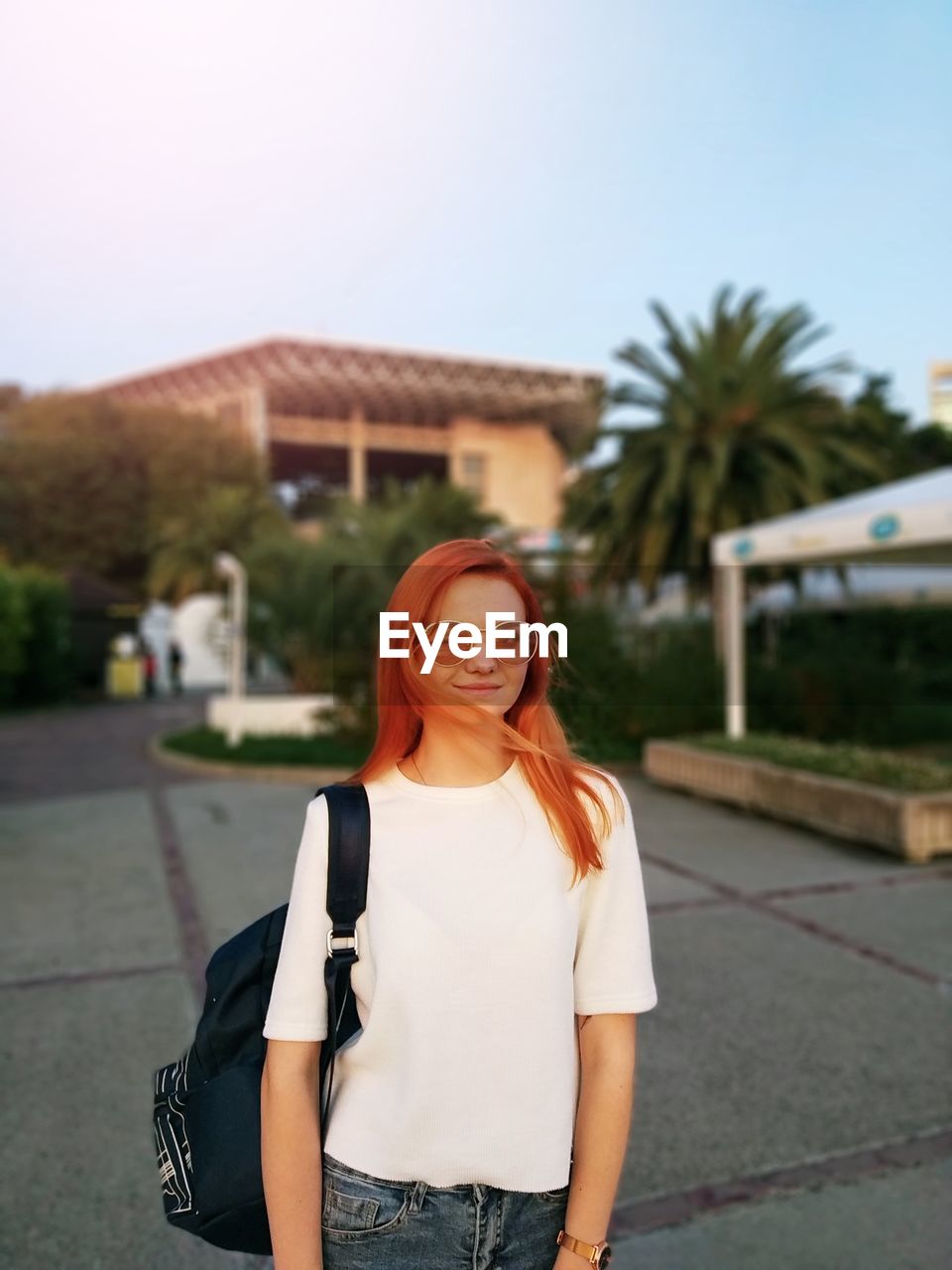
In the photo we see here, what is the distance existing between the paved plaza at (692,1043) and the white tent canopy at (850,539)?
247cm

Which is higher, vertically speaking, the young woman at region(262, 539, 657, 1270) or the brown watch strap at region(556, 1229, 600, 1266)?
the young woman at region(262, 539, 657, 1270)

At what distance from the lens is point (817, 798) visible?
7672 mm

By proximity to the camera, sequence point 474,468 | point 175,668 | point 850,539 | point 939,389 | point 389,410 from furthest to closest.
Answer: point 939,389
point 474,468
point 389,410
point 175,668
point 850,539

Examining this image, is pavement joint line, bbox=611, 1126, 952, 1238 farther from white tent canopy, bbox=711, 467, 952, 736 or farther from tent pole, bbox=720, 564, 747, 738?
tent pole, bbox=720, 564, 747, 738

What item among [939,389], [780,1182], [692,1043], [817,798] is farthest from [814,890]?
[939,389]

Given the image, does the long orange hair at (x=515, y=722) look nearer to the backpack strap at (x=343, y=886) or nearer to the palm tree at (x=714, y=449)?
the backpack strap at (x=343, y=886)

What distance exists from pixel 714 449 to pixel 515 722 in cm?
1385

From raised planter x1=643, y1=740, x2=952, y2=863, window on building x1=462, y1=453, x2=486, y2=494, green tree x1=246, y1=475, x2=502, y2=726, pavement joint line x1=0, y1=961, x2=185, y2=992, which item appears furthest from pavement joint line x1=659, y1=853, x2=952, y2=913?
window on building x1=462, y1=453, x2=486, y2=494

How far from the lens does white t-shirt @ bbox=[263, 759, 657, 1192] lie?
1.25m

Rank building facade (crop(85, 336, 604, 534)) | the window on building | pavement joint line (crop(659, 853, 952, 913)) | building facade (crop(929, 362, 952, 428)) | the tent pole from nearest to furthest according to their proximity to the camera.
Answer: pavement joint line (crop(659, 853, 952, 913))
the tent pole
building facade (crop(85, 336, 604, 534))
the window on building
building facade (crop(929, 362, 952, 428))

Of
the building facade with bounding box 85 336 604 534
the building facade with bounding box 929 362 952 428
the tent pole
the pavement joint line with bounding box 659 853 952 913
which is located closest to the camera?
the pavement joint line with bounding box 659 853 952 913

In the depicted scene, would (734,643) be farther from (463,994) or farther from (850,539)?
(463,994)

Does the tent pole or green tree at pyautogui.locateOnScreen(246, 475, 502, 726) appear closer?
the tent pole

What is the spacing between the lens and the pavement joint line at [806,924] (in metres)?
4.51
